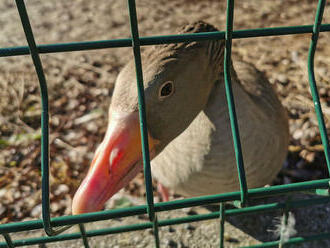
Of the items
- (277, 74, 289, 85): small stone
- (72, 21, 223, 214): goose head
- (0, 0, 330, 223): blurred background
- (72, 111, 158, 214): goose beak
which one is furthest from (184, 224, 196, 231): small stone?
(277, 74, 289, 85): small stone

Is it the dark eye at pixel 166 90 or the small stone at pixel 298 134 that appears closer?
the dark eye at pixel 166 90

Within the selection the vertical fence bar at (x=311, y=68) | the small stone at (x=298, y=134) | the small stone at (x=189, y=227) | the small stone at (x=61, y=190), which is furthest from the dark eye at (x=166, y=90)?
the small stone at (x=298, y=134)

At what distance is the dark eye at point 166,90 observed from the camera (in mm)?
1564

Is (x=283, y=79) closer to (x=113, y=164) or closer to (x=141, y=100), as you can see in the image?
(x=113, y=164)

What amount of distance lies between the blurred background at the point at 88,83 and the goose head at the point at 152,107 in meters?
1.02

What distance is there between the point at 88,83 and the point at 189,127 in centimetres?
177

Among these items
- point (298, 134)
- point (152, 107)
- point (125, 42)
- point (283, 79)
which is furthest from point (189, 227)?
point (283, 79)

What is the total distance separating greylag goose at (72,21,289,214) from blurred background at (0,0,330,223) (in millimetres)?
634

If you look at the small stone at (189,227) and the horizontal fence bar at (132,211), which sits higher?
the small stone at (189,227)

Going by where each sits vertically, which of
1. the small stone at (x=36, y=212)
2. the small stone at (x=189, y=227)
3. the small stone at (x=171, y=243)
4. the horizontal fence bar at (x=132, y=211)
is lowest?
the horizontal fence bar at (x=132, y=211)

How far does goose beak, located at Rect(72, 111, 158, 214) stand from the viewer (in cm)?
123

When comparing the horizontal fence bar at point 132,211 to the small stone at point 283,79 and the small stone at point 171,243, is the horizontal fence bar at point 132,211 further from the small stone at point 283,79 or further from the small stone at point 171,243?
the small stone at point 283,79

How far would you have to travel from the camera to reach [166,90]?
5.25 ft

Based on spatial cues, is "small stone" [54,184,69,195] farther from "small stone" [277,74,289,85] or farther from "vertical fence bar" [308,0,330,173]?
"small stone" [277,74,289,85]
